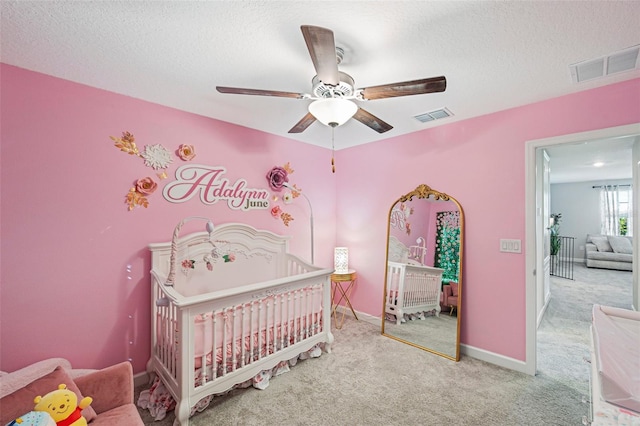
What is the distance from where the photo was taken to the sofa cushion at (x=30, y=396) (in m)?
1.04

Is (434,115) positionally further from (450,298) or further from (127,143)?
(127,143)

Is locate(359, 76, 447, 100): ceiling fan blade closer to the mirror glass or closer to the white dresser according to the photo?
the white dresser

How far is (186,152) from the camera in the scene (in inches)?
91.4

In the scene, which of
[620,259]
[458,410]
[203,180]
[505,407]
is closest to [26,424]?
[203,180]

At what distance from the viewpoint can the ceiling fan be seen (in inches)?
44.6

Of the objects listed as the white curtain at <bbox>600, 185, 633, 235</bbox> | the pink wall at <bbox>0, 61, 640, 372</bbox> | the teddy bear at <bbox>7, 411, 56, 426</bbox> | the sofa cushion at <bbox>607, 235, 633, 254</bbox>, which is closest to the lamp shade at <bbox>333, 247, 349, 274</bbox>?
→ the pink wall at <bbox>0, 61, 640, 372</bbox>

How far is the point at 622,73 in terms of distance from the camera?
172 centimetres

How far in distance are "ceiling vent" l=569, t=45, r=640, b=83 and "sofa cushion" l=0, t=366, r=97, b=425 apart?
3238 millimetres

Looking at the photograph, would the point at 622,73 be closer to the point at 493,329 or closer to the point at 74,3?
the point at 493,329

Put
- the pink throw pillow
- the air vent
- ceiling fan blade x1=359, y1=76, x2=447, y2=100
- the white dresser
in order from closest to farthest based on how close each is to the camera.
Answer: the white dresser → ceiling fan blade x1=359, y1=76, x2=447, y2=100 → the air vent → the pink throw pillow

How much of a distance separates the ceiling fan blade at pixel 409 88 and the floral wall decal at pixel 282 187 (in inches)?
63.9

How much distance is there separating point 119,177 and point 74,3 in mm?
1149

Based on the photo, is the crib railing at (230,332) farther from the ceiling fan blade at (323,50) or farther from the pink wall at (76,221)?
the ceiling fan blade at (323,50)

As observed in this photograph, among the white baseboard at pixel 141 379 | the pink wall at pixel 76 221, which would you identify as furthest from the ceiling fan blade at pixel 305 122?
the white baseboard at pixel 141 379
